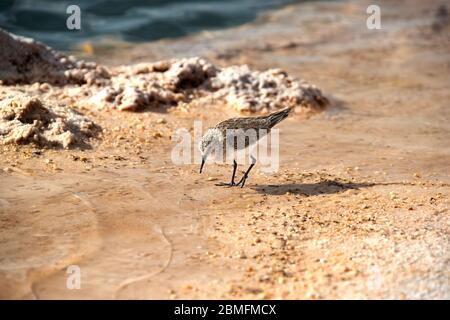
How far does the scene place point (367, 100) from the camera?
32.7 feet

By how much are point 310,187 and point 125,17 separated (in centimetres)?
964

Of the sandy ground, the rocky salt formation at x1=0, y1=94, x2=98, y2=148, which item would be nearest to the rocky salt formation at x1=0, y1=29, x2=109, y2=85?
the sandy ground

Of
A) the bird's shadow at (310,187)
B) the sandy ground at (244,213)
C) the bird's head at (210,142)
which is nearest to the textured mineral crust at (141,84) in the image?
the sandy ground at (244,213)

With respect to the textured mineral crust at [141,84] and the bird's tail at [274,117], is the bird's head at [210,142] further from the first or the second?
the textured mineral crust at [141,84]

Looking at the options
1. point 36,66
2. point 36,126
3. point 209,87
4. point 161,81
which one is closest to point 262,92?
point 209,87

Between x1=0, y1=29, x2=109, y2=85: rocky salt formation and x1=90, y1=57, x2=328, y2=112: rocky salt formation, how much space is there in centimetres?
39

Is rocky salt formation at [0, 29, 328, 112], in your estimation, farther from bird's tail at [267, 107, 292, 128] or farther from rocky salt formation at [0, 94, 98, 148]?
bird's tail at [267, 107, 292, 128]

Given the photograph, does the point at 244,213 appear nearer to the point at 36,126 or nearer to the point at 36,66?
the point at 36,126

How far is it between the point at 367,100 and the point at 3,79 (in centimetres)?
505

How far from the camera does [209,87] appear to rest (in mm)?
9367

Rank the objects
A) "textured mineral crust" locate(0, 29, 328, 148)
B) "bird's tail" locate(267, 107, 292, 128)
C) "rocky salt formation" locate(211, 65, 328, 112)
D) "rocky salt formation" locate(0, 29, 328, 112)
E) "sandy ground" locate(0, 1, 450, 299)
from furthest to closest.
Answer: "rocky salt formation" locate(211, 65, 328, 112) < "rocky salt formation" locate(0, 29, 328, 112) < "textured mineral crust" locate(0, 29, 328, 148) < "bird's tail" locate(267, 107, 292, 128) < "sandy ground" locate(0, 1, 450, 299)

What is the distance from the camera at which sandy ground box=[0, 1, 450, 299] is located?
4.64m
